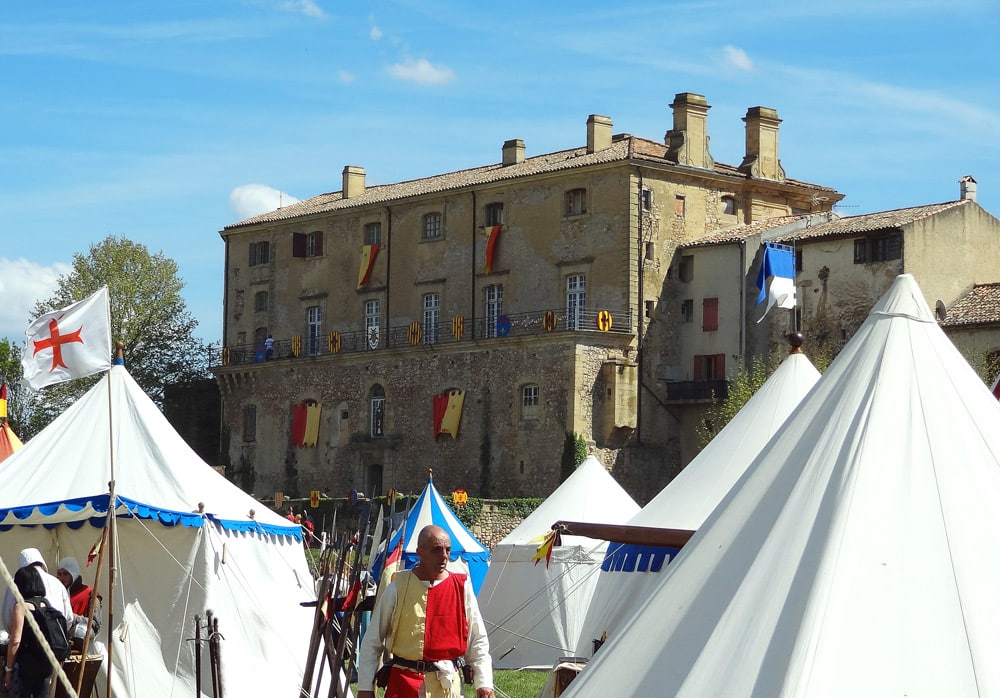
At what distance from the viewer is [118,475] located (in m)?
13.2

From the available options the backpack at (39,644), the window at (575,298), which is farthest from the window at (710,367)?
the backpack at (39,644)

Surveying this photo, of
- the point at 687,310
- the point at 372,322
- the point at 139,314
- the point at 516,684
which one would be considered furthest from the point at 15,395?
the point at 516,684

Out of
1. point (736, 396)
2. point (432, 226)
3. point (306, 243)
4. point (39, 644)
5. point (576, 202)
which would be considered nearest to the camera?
point (39, 644)

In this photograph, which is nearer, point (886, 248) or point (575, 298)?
point (886, 248)

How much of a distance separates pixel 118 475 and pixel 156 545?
0.68 metres

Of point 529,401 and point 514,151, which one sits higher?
point 514,151

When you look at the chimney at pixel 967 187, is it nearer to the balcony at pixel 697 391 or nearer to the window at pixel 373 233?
the balcony at pixel 697 391

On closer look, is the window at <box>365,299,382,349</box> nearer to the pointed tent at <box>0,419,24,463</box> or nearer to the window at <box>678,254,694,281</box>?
the window at <box>678,254,694,281</box>

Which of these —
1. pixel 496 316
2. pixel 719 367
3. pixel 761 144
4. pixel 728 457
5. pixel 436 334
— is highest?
pixel 761 144

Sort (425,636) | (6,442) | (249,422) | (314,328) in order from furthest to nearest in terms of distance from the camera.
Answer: (249,422)
(314,328)
(6,442)
(425,636)

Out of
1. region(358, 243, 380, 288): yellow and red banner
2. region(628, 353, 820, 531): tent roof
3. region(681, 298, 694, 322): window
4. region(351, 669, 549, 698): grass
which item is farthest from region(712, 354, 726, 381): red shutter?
region(628, 353, 820, 531): tent roof

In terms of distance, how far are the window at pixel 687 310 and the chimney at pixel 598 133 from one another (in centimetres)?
522

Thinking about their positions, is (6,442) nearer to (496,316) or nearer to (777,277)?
(777,277)

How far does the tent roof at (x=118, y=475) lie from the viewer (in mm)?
12695
